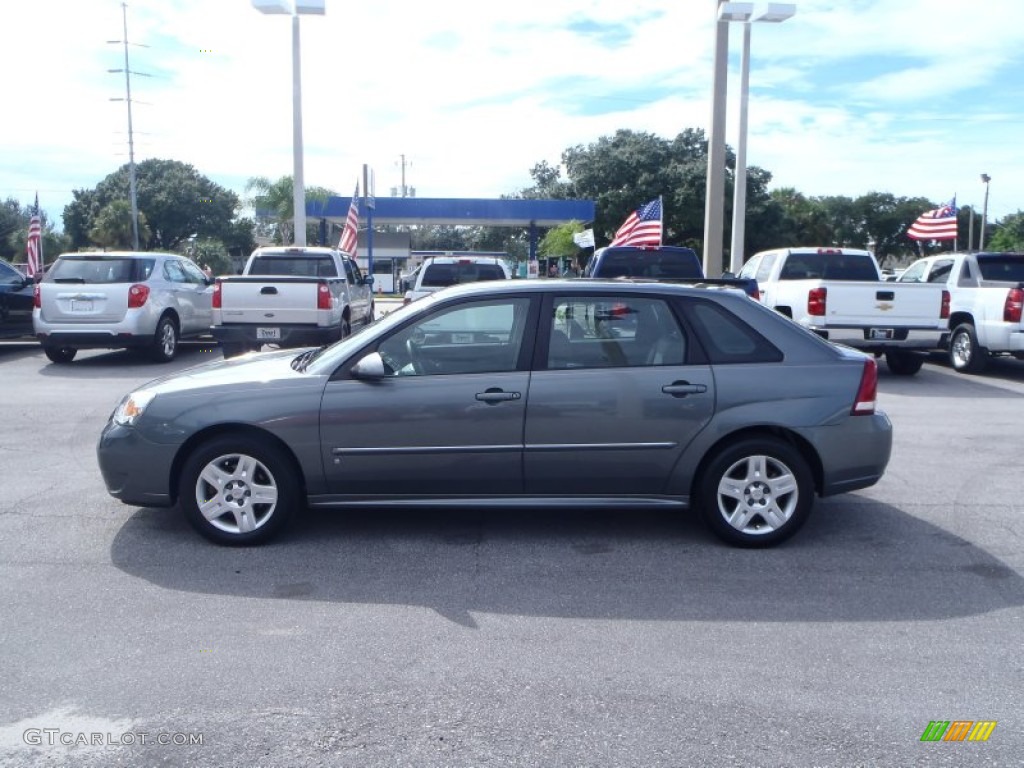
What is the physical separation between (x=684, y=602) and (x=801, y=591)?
691 mm

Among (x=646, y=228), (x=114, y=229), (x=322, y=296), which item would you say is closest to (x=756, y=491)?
(x=322, y=296)

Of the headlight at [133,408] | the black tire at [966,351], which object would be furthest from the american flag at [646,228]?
the headlight at [133,408]

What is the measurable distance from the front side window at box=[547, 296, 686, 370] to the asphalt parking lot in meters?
1.15

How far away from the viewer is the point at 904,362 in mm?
14406

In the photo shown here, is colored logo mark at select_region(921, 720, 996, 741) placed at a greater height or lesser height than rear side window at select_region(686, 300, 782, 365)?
lesser

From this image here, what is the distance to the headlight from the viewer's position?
5792 mm

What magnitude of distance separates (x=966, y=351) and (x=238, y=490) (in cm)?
1209

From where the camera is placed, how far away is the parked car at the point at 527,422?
18.6 feet

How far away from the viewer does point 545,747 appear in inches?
140

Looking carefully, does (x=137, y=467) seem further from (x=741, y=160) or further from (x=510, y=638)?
(x=741, y=160)

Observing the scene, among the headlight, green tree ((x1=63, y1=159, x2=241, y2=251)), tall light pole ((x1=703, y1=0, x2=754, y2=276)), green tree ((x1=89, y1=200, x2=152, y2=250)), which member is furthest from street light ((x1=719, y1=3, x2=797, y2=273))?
green tree ((x1=63, y1=159, x2=241, y2=251))

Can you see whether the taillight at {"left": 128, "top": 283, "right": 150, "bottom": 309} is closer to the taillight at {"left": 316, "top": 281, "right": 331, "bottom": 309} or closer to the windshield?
the taillight at {"left": 316, "top": 281, "right": 331, "bottom": 309}

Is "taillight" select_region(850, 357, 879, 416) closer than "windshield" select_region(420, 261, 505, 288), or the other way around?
"taillight" select_region(850, 357, 879, 416)

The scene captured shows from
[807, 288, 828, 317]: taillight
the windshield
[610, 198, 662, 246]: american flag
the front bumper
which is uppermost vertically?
[610, 198, 662, 246]: american flag
